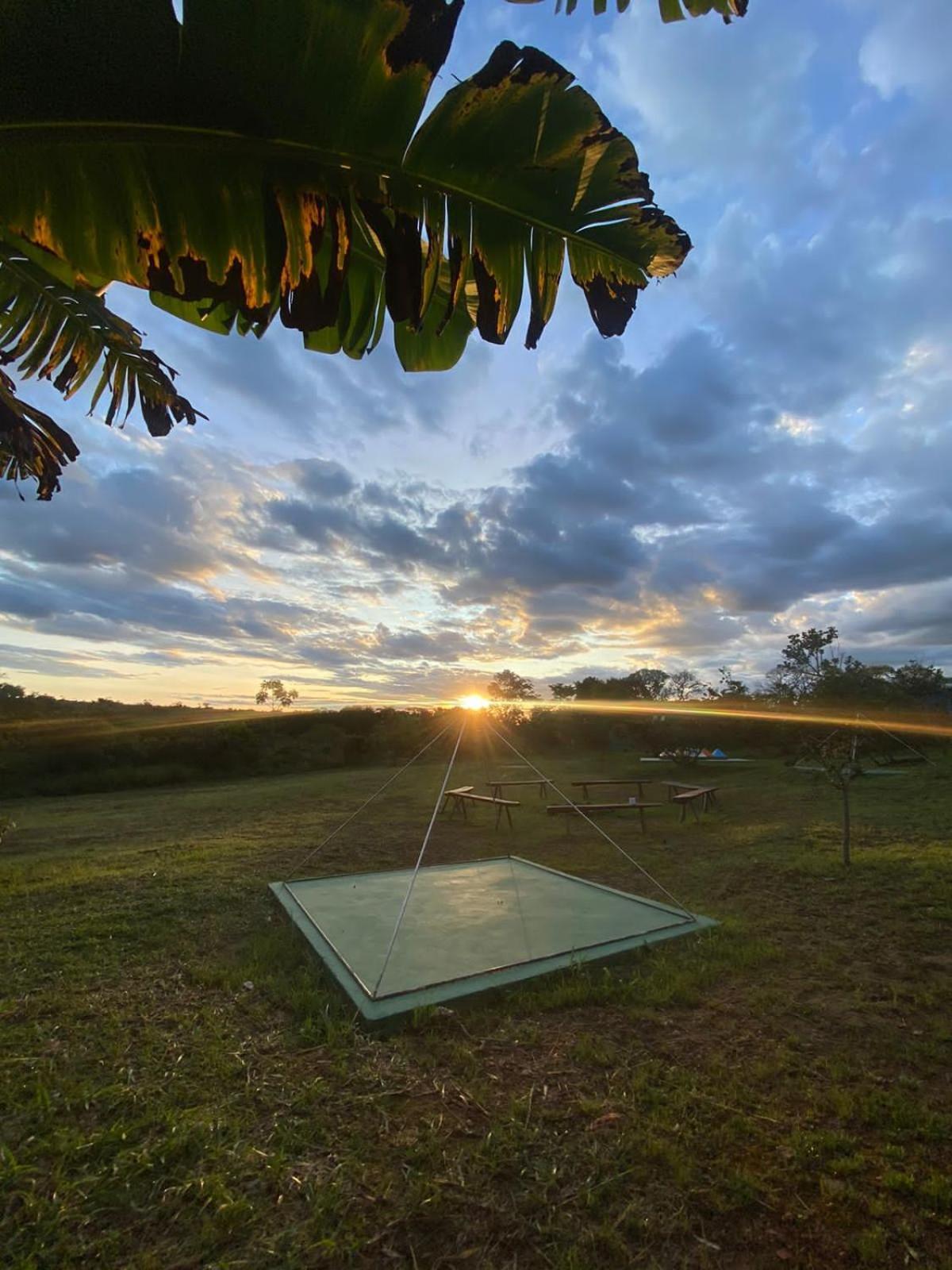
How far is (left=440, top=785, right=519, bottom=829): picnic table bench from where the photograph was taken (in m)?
9.22

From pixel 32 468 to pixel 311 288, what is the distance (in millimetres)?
2806

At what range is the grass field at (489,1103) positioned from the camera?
174 cm

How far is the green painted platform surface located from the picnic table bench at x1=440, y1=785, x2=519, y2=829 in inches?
129

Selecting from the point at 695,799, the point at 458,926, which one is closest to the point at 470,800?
the point at 695,799

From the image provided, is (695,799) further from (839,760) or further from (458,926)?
(458,926)

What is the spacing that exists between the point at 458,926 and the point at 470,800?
23.1ft

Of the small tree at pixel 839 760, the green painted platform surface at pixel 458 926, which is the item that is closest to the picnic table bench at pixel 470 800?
the green painted platform surface at pixel 458 926

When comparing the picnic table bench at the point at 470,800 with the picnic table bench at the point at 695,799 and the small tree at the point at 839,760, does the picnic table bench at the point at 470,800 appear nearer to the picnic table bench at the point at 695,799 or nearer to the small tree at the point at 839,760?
the picnic table bench at the point at 695,799

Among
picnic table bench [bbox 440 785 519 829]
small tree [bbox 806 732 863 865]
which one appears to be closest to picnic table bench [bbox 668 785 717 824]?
picnic table bench [bbox 440 785 519 829]

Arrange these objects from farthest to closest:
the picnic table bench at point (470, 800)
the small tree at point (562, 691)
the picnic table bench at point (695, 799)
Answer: the small tree at point (562, 691) → the picnic table bench at point (470, 800) → the picnic table bench at point (695, 799)

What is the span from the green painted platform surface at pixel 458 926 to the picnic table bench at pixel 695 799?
4.04 m

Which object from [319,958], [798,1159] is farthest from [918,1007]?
[319,958]

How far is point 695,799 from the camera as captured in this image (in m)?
10.5

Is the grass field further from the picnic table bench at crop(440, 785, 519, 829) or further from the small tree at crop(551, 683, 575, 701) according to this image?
the small tree at crop(551, 683, 575, 701)
